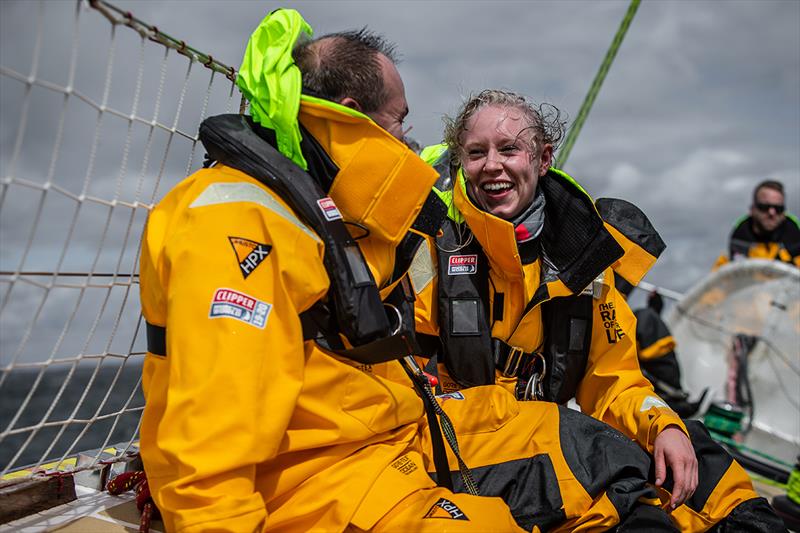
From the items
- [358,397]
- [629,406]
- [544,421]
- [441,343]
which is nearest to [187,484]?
[358,397]

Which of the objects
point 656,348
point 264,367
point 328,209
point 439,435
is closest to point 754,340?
point 656,348

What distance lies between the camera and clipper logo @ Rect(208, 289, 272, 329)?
4.70 feet

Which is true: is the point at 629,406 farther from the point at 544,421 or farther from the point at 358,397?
the point at 358,397

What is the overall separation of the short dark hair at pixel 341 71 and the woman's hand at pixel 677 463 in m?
1.21

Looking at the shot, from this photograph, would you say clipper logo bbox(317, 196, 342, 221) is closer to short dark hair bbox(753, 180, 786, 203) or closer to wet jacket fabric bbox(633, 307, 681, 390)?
wet jacket fabric bbox(633, 307, 681, 390)

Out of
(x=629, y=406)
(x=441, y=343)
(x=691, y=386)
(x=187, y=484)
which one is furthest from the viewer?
(x=691, y=386)

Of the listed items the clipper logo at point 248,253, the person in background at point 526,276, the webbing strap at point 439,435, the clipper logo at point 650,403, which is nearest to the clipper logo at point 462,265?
the person in background at point 526,276

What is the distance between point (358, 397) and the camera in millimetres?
1717

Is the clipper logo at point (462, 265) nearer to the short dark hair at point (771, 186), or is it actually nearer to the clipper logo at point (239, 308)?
the clipper logo at point (239, 308)

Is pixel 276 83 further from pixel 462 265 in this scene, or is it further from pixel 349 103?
pixel 462 265

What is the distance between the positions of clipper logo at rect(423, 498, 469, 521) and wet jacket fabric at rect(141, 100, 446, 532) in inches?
2.7

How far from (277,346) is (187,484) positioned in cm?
30

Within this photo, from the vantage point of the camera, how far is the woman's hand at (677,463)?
6.79 ft

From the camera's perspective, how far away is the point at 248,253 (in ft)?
4.90
